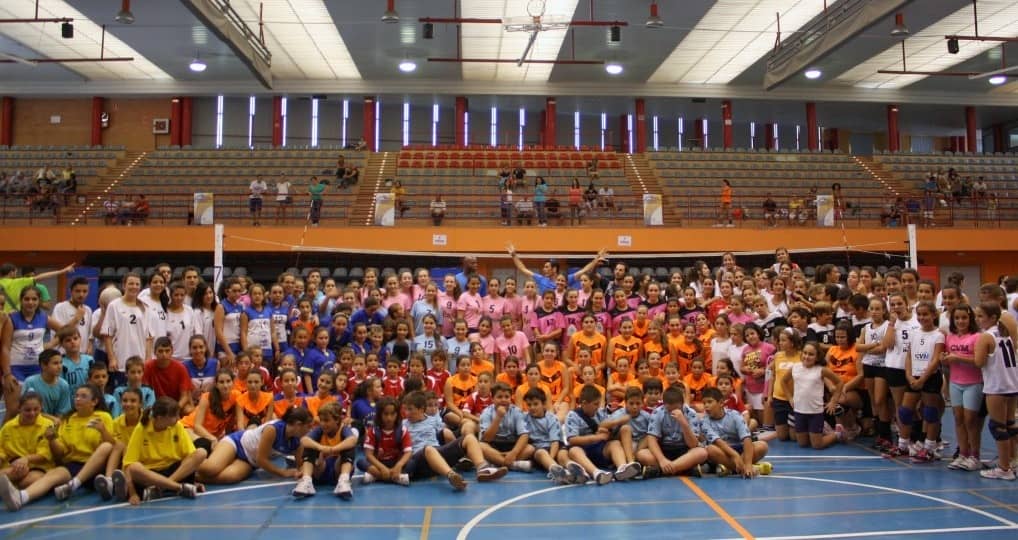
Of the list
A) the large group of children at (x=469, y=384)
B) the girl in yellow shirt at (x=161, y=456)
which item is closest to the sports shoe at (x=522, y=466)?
the large group of children at (x=469, y=384)

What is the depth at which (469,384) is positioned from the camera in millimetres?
7941

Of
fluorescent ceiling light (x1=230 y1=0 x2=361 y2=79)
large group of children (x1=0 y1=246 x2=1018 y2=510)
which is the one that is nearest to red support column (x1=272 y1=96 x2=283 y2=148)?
fluorescent ceiling light (x1=230 y1=0 x2=361 y2=79)

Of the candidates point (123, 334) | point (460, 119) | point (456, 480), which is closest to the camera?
point (456, 480)

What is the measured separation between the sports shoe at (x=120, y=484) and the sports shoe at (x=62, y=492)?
374 millimetres

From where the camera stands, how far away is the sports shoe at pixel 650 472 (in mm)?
6504

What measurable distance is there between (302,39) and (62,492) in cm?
1861

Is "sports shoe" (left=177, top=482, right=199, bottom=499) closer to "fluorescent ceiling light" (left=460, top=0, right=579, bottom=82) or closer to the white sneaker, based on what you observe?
the white sneaker

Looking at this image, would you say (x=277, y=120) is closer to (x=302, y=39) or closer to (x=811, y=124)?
(x=302, y=39)

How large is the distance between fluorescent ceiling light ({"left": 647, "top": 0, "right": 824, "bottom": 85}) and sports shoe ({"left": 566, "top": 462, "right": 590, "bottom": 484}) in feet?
52.2

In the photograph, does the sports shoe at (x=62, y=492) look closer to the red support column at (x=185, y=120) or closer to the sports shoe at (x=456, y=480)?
the sports shoe at (x=456, y=480)

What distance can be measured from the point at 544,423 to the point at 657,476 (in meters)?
1.14

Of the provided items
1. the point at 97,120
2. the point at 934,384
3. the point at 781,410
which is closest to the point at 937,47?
the point at 781,410

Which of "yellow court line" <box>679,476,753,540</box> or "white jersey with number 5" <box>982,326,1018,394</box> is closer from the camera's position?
"yellow court line" <box>679,476,753,540</box>

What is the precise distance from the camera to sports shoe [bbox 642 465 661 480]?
6.50m
